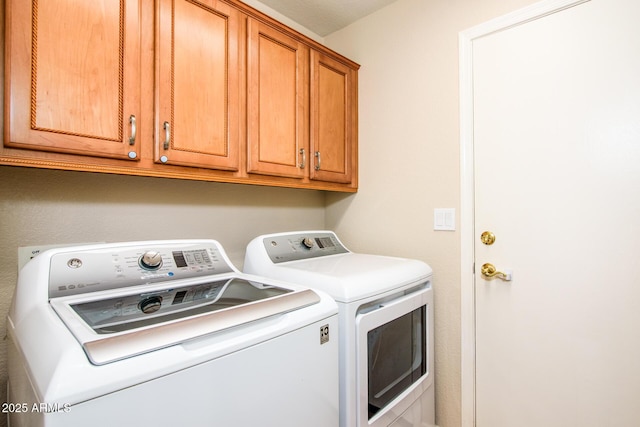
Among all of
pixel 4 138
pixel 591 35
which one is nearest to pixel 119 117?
pixel 4 138

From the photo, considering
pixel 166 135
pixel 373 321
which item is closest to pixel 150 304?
pixel 166 135

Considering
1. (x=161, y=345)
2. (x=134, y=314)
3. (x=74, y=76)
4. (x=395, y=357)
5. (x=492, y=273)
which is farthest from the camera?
(x=492, y=273)

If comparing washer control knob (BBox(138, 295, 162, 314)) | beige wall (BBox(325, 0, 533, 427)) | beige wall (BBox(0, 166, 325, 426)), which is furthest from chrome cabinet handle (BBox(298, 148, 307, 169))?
washer control knob (BBox(138, 295, 162, 314))

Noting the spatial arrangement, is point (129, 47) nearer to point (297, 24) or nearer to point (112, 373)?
point (112, 373)

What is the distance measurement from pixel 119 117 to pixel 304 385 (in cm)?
107

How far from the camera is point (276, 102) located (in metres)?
1.60

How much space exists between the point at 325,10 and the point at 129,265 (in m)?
1.79

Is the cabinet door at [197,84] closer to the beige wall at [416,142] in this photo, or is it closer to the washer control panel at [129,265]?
the washer control panel at [129,265]

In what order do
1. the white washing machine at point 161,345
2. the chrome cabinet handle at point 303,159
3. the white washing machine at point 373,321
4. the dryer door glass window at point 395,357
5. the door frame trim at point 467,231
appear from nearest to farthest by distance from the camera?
1. the white washing machine at point 161,345
2. the white washing machine at point 373,321
3. the dryer door glass window at point 395,357
4. the door frame trim at point 467,231
5. the chrome cabinet handle at point 303,159

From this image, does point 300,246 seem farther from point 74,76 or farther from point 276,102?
point 74,76

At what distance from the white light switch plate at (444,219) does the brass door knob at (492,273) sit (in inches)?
9.4

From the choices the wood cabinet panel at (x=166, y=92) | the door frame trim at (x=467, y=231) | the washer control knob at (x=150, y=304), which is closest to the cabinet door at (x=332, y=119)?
the wood cabinet panel at (x=166, y=92)

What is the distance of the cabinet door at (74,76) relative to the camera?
93cm

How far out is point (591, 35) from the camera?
1.30m
